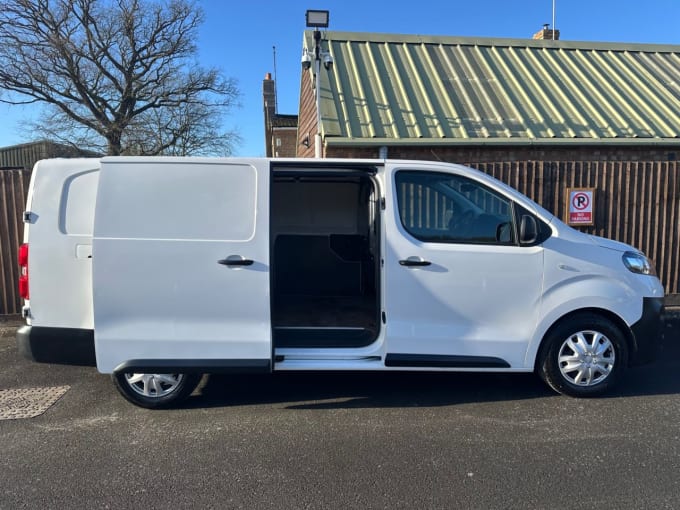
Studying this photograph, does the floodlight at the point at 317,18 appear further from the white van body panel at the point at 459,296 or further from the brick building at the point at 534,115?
the white van body panel at the point at 459,296

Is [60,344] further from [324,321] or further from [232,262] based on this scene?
[324,321]

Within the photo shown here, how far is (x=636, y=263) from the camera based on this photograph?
4.06 metres

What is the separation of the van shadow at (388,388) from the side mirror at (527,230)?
1.37 metres

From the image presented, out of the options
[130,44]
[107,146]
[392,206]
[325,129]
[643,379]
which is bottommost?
[643,379]

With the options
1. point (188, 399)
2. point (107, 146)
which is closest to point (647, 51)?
point (188, 399)

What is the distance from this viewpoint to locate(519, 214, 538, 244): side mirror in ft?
12.2

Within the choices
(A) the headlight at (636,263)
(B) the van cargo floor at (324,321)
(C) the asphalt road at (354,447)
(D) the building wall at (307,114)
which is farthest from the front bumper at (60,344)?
(D) the building wall at (307,114)

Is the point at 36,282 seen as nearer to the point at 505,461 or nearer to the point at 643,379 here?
the point at 505,461

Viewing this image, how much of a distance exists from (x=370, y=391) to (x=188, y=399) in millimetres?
1567

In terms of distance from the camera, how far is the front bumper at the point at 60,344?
3.70m

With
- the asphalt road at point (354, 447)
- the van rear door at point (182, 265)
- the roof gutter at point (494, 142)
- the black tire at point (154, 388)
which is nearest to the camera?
the asphalt road at point (354, 447)

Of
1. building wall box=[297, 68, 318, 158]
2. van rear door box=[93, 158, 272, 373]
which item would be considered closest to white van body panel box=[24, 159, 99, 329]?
van rear door box=[93, 158, 272, 373]

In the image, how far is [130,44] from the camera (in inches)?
1047

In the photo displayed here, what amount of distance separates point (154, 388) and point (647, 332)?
13.3 feet
